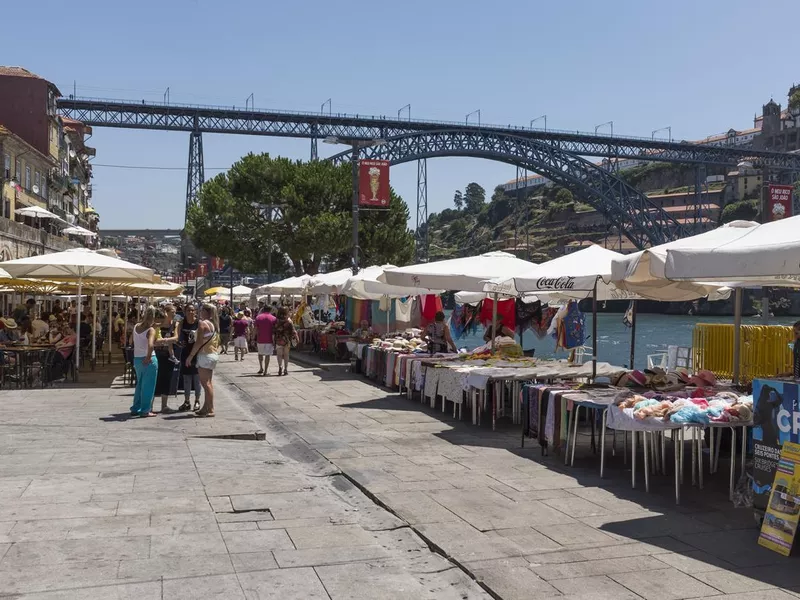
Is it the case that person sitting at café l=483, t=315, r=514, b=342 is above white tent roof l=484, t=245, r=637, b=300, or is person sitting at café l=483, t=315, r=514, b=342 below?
below

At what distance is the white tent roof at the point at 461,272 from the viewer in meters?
14.0

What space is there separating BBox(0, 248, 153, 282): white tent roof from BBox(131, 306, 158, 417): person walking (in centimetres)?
378

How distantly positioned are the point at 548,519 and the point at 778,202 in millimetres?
29690

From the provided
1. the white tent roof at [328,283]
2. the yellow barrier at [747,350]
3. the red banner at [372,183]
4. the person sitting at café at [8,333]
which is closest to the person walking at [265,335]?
the white tent roof at [328,283]

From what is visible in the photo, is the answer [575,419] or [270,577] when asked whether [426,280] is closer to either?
[575,419]

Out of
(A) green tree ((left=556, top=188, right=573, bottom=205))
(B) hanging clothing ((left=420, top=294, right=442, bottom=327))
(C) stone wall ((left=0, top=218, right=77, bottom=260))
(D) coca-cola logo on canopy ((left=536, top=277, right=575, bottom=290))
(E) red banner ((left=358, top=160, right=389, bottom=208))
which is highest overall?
(A) green tree ((left=556, top=188, right=573, bottom=205))

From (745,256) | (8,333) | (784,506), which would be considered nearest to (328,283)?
(8,333)

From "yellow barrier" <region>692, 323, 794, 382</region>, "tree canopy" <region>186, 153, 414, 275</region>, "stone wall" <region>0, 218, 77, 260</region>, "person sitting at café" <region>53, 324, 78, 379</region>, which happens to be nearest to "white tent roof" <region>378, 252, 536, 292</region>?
"yellow barrier" <region>692, 323, 794, 382</region>

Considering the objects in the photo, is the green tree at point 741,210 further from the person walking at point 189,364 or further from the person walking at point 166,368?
the person walking at point 166,368

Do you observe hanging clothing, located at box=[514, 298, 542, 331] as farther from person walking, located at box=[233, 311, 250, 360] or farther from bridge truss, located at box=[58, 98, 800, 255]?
bridge truss, located at box=[58, 98, 800, 255]

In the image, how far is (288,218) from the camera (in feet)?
145

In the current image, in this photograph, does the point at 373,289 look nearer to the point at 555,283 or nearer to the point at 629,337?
the point at 555,283

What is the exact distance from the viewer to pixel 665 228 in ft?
314

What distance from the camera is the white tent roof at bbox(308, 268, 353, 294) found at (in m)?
23.9
